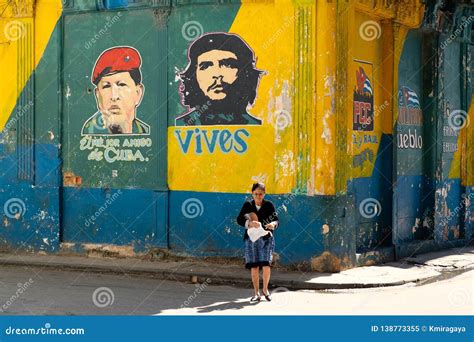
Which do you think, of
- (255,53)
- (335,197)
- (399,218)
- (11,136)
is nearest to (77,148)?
(11,136)

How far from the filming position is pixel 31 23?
17.4 metres

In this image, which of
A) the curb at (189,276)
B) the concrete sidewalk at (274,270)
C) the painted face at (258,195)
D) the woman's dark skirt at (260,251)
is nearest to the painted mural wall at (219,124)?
the concrete sidewalk at (274,270)

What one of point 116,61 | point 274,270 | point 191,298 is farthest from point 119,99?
point 191,298

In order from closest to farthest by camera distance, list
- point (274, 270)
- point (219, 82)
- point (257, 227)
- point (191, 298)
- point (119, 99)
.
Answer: point (257, 227)
point (191, 298)
point (274, 270)
point (219, 82)
point (119, 99)

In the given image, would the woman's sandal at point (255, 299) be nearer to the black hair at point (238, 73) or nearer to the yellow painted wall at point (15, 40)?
the black hair at point (238, 73)

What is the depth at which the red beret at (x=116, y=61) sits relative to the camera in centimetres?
1641

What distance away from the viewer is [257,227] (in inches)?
482

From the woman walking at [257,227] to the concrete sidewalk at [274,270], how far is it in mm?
1427

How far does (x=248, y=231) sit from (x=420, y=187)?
6758 mm

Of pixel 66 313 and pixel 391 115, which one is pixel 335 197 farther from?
pixel 66 313

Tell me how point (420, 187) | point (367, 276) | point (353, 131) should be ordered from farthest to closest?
point (420, 187) < point (353, 131) < point (367, 276)

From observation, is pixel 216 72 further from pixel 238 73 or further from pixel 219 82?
pixel 238 73

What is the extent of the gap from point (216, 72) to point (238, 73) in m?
0.40

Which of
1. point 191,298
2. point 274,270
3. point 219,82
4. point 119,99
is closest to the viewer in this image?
point 191,298
